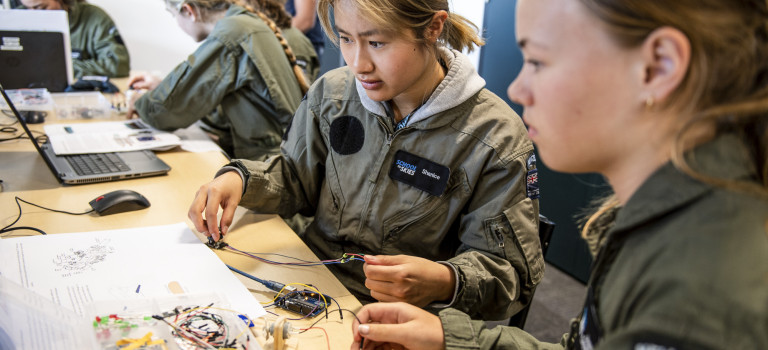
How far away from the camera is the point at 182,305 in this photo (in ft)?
2.88

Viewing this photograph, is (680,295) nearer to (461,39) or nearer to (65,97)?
(461,39)

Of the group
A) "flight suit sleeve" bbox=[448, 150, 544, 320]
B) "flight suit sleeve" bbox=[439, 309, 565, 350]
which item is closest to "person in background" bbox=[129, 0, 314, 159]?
"flight suit sleeve" bbox=[448, 150, 544, 320]

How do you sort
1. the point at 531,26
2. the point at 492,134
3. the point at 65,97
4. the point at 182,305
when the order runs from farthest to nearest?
1. the point at 65,97
2. the point at 492,134
3. the point at 182,305
4. the point at 531,26

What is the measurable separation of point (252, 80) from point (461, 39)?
2.88 feet

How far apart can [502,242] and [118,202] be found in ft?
2.76

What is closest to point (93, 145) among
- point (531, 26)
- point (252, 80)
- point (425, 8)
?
point (252, 80)

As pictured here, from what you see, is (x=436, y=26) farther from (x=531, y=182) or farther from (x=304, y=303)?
(x=304, y=303)

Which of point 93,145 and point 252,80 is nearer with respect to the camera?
point 93,145

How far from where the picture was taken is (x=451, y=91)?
1.17m

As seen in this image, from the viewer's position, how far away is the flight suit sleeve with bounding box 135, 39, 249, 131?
1.85m

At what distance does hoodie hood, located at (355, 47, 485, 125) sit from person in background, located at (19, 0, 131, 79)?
7.54 ft

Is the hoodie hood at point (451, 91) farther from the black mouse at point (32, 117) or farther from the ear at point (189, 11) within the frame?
the black mouse at point (32, 117)

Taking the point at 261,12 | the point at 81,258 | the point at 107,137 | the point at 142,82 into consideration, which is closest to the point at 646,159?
the point at 81,258

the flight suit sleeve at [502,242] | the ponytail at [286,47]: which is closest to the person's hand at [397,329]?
the flight suit sleeve at [502,242]
